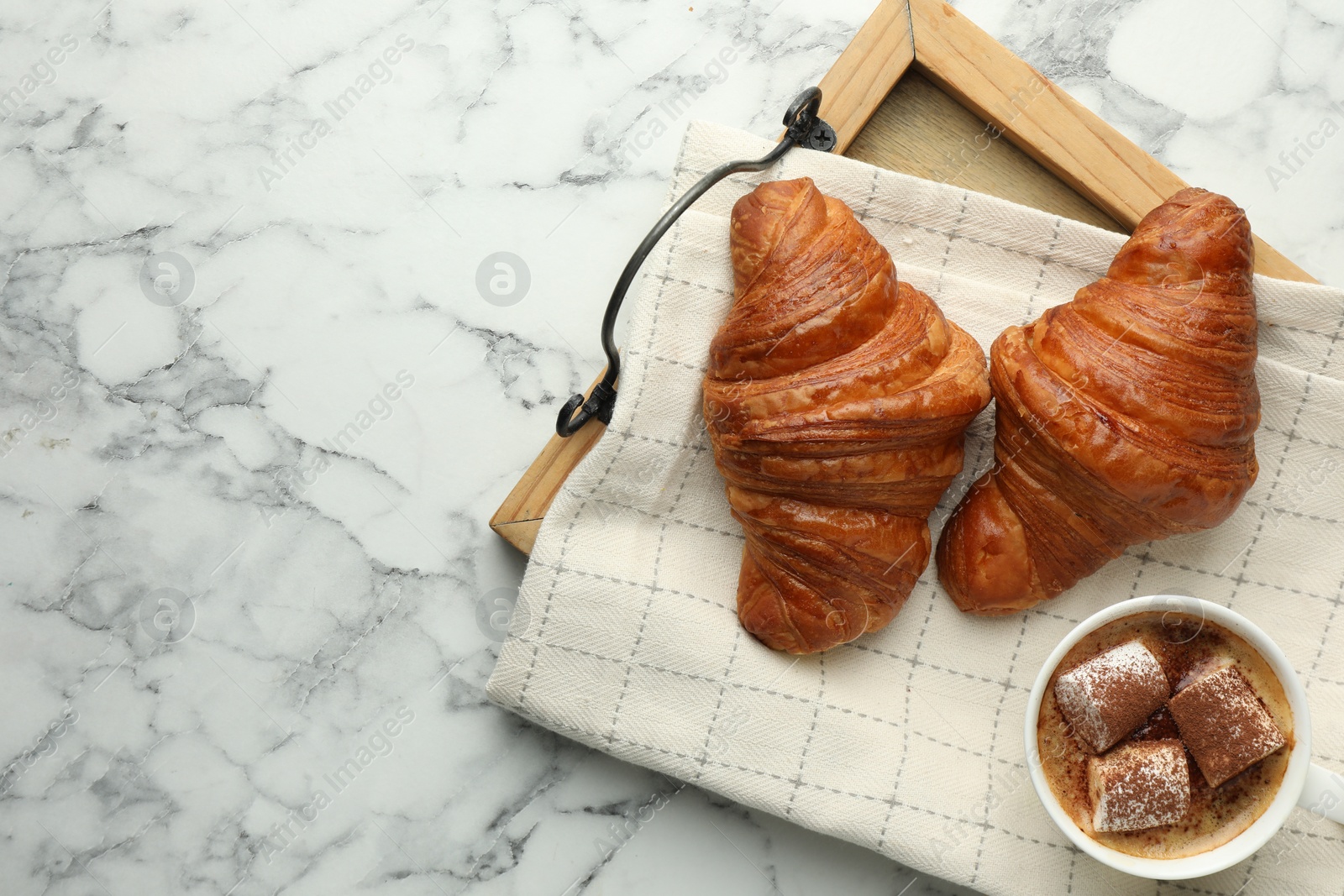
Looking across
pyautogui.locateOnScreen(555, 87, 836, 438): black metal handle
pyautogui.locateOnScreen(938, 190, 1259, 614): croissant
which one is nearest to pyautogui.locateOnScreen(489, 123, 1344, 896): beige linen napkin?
pyautogui.locateOnScreen(555, 87, 836, 438): black metal handle

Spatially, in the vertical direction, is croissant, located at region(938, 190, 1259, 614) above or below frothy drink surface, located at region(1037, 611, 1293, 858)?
above

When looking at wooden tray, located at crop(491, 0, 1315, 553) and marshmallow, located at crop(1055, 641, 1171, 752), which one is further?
wooden tray, located at crop(491, 0, 1315, 553)

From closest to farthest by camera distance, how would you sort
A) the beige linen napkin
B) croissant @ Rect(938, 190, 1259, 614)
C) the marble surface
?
croissant @ Rect(938, 190, 1259, 614) → the beige linen napkin → the marble surface

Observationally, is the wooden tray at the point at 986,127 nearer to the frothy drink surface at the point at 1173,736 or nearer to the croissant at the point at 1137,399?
the croissant at the point at 1137,399

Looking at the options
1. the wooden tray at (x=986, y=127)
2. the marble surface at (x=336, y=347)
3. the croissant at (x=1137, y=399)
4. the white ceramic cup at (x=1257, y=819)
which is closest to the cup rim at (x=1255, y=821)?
the white ceramic cup at (x=1257, y=819)

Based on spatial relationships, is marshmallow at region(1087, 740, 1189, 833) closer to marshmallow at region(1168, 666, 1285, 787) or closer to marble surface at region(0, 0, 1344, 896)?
marshmallow at region(1168, 666, 1285, 787)

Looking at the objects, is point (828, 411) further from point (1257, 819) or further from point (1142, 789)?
point (1257, 819)

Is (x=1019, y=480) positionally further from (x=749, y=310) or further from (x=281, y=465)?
(x=281, y=465)
